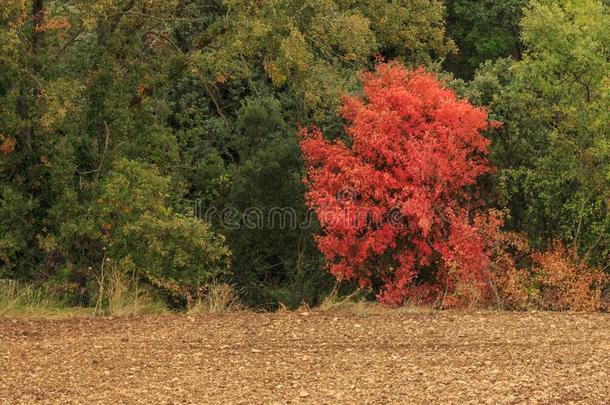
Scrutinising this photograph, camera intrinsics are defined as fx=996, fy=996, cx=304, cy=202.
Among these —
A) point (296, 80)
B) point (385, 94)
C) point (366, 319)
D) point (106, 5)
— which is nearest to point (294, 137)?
point (296, 80)

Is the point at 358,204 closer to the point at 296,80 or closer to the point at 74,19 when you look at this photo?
the point at 296,80

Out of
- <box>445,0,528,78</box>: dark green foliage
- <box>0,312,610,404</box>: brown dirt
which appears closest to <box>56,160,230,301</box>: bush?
<box>0,312,610,404</box>: brown dirt

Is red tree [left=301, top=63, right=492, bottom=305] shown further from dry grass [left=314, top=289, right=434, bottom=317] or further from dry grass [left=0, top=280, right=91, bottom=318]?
dry grass [left=0, top=280, right=91, bottom=318]

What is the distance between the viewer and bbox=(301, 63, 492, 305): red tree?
14.1m

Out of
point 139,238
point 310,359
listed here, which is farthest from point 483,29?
point 310,359

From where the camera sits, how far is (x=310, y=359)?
28.5 feet

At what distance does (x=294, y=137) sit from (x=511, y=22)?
13433 millimetres

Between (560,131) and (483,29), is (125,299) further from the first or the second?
(483,29)

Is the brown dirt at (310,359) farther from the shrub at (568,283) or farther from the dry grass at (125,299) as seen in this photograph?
the shrub at (568,283)

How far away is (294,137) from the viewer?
55.6ft

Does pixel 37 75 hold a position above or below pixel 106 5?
below

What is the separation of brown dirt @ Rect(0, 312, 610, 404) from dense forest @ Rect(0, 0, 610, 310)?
2.52 metres

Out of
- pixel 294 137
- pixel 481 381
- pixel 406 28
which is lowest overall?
pixel 481 381

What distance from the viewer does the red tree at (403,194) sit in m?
14.1
